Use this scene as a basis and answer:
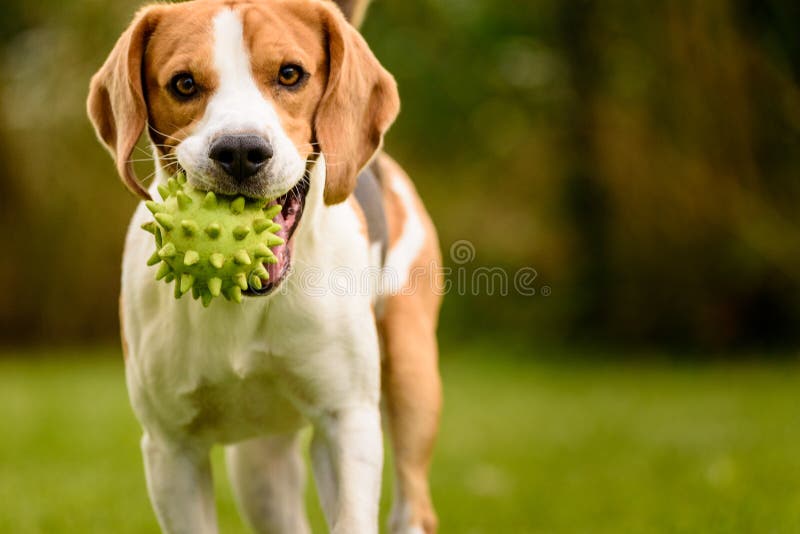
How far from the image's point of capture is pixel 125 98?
3.67m

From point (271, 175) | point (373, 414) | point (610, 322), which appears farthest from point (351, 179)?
point (610, 322)

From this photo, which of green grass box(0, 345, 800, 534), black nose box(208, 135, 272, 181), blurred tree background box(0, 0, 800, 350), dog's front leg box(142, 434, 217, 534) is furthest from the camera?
blurred tree background box(0, 0, 800, 350)

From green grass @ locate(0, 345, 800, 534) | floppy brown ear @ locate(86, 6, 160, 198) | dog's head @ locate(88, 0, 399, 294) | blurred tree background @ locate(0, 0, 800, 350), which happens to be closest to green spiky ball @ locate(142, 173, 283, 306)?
dog's head @ locate(88, 0, 399, 294)

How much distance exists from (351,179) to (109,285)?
10.5 meters

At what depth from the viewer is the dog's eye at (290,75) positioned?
3.64 m

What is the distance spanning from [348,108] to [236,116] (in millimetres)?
461

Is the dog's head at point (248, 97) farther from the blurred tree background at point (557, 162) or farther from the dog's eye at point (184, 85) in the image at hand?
the blurred tree background at point (557, 162)

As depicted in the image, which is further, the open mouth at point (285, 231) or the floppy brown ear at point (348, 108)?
the floppy brown ear at point (348, 108)

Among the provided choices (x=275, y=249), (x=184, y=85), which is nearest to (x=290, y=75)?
(x=184, y=85)

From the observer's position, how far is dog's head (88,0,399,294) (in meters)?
3.42

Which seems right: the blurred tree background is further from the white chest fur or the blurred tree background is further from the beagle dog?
the white chest fur

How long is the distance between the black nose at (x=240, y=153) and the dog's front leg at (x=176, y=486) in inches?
41.9

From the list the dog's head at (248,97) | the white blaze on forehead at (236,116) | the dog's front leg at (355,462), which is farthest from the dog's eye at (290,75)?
the dog's front leg at (355,462)

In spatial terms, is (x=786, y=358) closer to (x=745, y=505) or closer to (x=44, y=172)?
(x=745, y=505)
